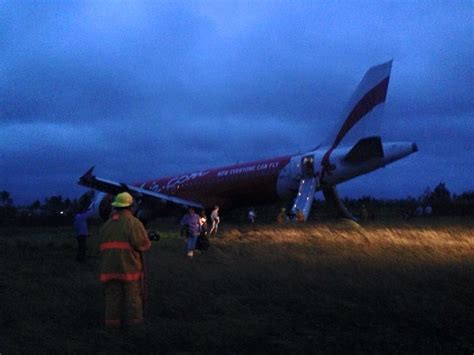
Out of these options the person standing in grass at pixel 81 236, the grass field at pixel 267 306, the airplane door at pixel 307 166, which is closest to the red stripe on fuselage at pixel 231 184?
the airplane door at pixel 307 166

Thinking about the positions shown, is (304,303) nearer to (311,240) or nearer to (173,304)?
(173,304)

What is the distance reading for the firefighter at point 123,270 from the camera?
6.93m

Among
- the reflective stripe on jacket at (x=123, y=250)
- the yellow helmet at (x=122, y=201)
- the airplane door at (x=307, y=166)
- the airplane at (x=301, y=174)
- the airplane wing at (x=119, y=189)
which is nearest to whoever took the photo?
the reflective stripe on jacket at (x=123, y=250)

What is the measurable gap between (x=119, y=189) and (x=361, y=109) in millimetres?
12369

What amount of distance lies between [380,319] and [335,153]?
21.6 m

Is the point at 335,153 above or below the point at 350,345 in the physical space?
above

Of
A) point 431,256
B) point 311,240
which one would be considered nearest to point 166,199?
point 311,240

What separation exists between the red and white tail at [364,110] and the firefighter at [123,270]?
880 inches

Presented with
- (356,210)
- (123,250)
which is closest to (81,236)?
(123,250)

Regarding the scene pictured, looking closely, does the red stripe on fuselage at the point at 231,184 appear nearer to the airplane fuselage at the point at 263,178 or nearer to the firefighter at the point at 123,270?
the airplane fuselage at the point at 263,178

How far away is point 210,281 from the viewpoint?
10695 millimetres

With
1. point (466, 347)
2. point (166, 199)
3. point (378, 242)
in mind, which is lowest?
point (466, 347)

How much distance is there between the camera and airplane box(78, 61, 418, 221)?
28.1 m

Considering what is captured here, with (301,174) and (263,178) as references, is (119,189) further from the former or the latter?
(301,174)
